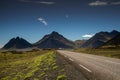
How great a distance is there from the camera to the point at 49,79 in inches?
520

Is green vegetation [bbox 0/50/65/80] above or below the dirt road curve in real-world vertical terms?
below

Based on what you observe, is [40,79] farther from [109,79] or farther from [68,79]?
[109,79]

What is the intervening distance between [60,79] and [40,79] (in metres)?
2.21

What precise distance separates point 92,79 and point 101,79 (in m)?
0.55

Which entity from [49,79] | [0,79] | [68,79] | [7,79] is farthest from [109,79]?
[0,79]

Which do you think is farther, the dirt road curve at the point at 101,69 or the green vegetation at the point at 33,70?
the green vegetation at the point at 33,70

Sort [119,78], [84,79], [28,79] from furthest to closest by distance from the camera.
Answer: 1. [28,79]
2. [84,79]
3. [119,78]

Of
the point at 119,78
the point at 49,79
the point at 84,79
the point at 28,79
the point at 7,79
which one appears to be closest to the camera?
the point at 119,78

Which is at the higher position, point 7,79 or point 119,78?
point 119,78

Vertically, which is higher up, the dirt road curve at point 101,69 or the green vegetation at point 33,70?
the dirt road curve at point 101,69

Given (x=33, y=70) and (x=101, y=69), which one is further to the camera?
(x=33, y=70)

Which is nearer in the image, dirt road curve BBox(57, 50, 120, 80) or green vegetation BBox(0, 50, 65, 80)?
dirt road curve BBox(57, 50, 120, 80)

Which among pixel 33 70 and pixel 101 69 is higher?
pixel 101 69

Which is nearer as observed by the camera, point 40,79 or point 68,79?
point 68,79
